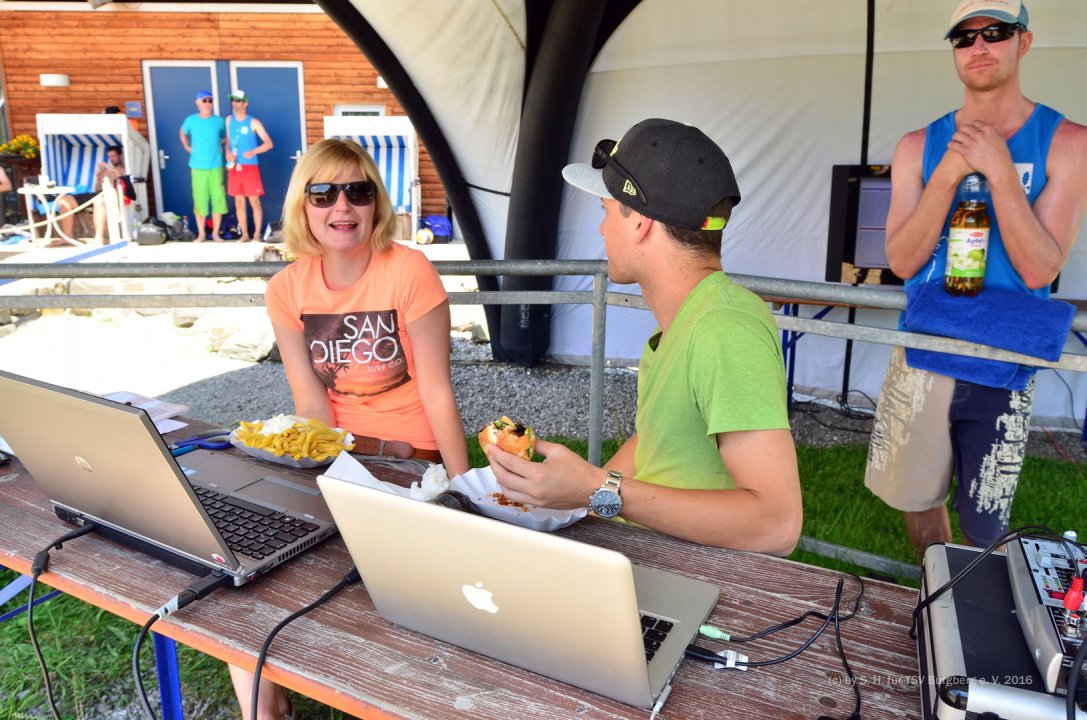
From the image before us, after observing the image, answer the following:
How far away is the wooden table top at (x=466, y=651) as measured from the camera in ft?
3.36

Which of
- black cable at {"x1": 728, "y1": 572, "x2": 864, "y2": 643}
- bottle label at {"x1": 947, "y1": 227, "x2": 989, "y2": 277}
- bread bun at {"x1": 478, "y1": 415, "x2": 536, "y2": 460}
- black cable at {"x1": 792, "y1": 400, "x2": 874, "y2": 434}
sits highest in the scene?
bottle label at {"x1": 947, "y1": 227, "x2": 989, "y2": 277}

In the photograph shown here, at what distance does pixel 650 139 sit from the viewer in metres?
1.54

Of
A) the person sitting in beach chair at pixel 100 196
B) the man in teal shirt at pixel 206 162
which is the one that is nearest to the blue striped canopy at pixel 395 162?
the man in teal shirt at pixel 206 162

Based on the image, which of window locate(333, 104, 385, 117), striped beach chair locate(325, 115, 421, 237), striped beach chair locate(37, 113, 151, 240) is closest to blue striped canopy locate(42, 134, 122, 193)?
striped beach chair locate(37, 113, 151, 240)

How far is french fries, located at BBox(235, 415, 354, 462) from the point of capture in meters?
1.88

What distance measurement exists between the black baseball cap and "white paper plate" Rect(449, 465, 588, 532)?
621 mm

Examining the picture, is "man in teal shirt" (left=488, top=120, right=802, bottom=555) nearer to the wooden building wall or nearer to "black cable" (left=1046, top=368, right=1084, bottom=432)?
"black cable" (left=1046, top=368, right=1084, bottom=432)

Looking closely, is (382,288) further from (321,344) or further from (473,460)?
(473,460)

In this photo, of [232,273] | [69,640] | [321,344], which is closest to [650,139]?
[321,344]

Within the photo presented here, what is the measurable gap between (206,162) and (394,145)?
2.84m

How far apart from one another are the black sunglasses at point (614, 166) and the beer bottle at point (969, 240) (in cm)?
117

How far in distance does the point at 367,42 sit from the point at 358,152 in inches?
112

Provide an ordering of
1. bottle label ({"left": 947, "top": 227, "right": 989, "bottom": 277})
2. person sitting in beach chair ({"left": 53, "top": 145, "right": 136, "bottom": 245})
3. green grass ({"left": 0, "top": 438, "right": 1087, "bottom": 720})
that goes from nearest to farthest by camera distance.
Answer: bottle label ({"left": 947, "top": 227, "right": 989, "bottom": 277}) → green grass ({"left": 0, "top": 438, "right": 1087, "bottom": 720}) → person sitting in beach chair ({"left": 53, "top": 145, "right": 136, "bottom": 245})

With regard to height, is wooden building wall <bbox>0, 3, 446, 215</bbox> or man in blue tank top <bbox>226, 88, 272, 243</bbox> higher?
wooden building wall <bbox>0, 3, 446, 215</bbox>
